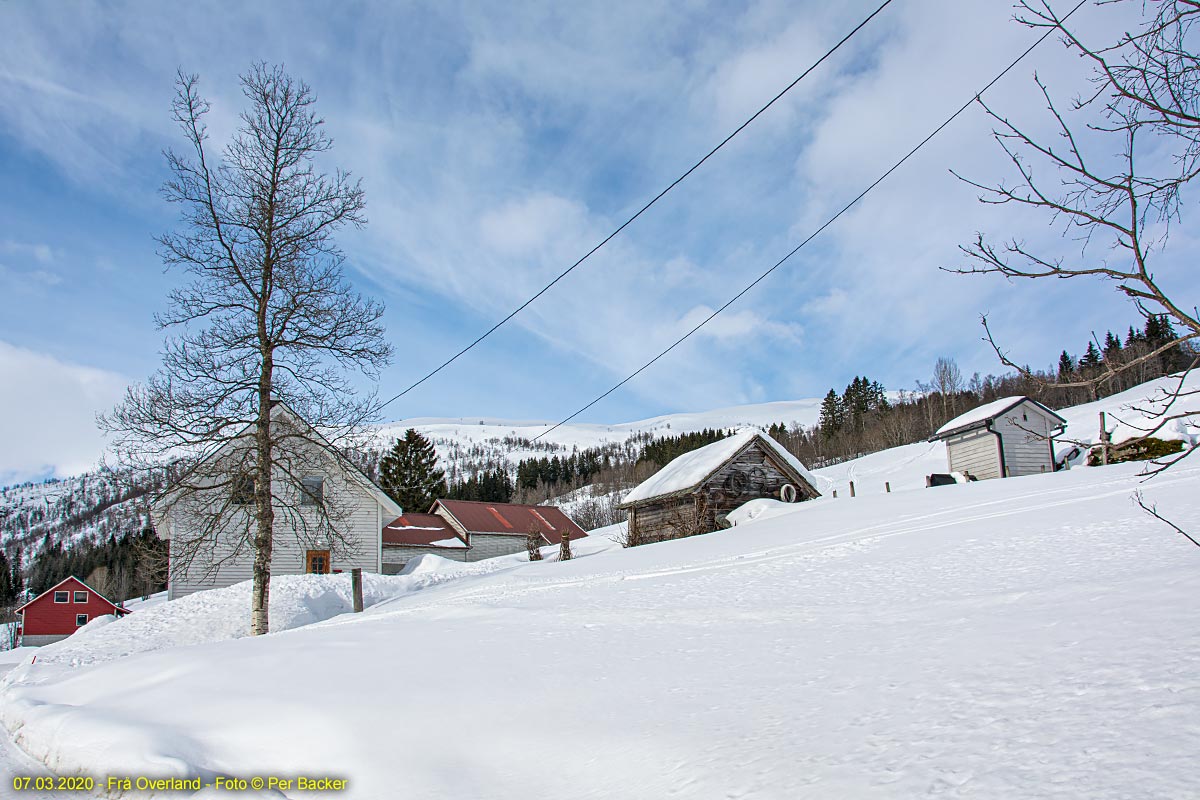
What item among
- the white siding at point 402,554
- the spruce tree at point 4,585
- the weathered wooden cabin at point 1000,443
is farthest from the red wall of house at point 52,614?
the weathered wooden cabin at point 1000,443

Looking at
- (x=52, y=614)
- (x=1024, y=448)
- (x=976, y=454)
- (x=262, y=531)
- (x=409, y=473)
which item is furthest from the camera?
(x=409, y=473)

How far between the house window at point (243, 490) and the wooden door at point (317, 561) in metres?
10.7

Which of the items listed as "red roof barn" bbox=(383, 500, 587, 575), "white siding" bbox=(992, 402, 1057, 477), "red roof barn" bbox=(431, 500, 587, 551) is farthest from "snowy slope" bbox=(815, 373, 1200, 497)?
"red roof barn" bbox=(383, 500, 587, 575)

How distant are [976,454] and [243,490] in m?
27.1

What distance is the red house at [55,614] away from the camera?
144ft

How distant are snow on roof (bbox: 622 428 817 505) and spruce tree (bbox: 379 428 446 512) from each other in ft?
109

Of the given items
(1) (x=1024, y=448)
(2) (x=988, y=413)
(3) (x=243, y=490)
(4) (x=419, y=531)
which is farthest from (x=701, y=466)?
(4) (x=419, y=531)

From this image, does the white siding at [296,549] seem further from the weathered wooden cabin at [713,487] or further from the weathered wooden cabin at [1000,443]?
the weathered wooden cabin at [1000,443]

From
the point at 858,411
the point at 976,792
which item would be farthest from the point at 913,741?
the point at 858,411

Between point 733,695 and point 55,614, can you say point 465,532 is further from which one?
point 733,695

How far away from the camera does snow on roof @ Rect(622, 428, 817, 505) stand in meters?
24.8

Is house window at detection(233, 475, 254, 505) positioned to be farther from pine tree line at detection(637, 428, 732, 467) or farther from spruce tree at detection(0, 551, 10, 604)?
pine tree line at detection(637, 428, 732, 467)

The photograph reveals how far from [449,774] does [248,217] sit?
14.5 m

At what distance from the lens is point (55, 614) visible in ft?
146
